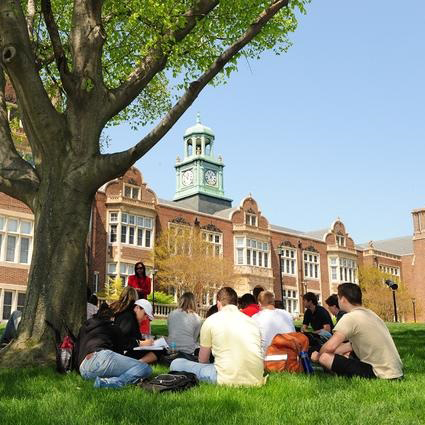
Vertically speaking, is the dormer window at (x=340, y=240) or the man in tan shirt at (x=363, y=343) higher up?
the dormer window at (x=340, y=240)

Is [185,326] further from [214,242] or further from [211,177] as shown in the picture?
[211,177]

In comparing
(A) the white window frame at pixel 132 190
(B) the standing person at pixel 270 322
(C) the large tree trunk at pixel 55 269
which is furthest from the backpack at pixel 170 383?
(A) the white window frame at pixel 132 190

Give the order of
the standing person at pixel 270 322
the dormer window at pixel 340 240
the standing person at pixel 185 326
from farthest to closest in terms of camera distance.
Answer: the dormer window at pixel 340 240 → the standing person at pixel 185 326 → the standing person at pixel 270 322

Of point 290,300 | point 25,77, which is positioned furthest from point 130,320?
point 290,300

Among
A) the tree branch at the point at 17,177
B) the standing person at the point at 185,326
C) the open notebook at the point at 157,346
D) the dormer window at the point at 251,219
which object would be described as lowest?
the open notebook at the point at 157,346

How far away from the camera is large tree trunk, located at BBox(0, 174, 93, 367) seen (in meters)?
8.05

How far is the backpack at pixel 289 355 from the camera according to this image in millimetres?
6906

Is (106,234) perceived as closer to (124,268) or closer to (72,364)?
(124,268)

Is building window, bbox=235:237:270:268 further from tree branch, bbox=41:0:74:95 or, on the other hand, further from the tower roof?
Result: tree branch, bbox=41:0:74:95

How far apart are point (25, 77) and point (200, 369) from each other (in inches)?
205

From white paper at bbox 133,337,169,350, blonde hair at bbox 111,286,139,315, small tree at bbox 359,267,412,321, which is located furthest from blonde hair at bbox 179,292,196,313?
small tree at bbox 359,267,412,321

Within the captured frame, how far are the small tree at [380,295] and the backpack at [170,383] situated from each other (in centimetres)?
4605

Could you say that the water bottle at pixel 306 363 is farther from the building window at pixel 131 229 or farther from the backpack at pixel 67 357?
the building window at pixel 131 229

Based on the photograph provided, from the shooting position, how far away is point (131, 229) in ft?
122
